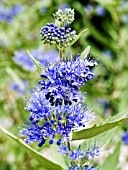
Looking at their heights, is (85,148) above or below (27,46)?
below

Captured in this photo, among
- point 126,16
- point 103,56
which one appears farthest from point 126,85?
point 126,16

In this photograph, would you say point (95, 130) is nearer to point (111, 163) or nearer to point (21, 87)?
point (111, 163)

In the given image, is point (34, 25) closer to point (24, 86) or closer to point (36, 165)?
point (24, 86)

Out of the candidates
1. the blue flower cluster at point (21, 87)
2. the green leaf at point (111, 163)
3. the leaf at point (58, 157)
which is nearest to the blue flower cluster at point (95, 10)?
the blue flower cluster at point (21, 87)

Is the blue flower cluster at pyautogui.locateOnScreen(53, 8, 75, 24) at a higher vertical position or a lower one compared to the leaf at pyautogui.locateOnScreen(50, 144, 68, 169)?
higher

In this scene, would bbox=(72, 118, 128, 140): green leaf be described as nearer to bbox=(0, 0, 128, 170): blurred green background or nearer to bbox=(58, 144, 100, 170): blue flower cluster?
bbox=(58, 144, 100, 170): blue flower cluster

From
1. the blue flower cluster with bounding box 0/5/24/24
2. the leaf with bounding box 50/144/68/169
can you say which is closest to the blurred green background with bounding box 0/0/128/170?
the blue flower cluster with bounding box 0/5/24/24
